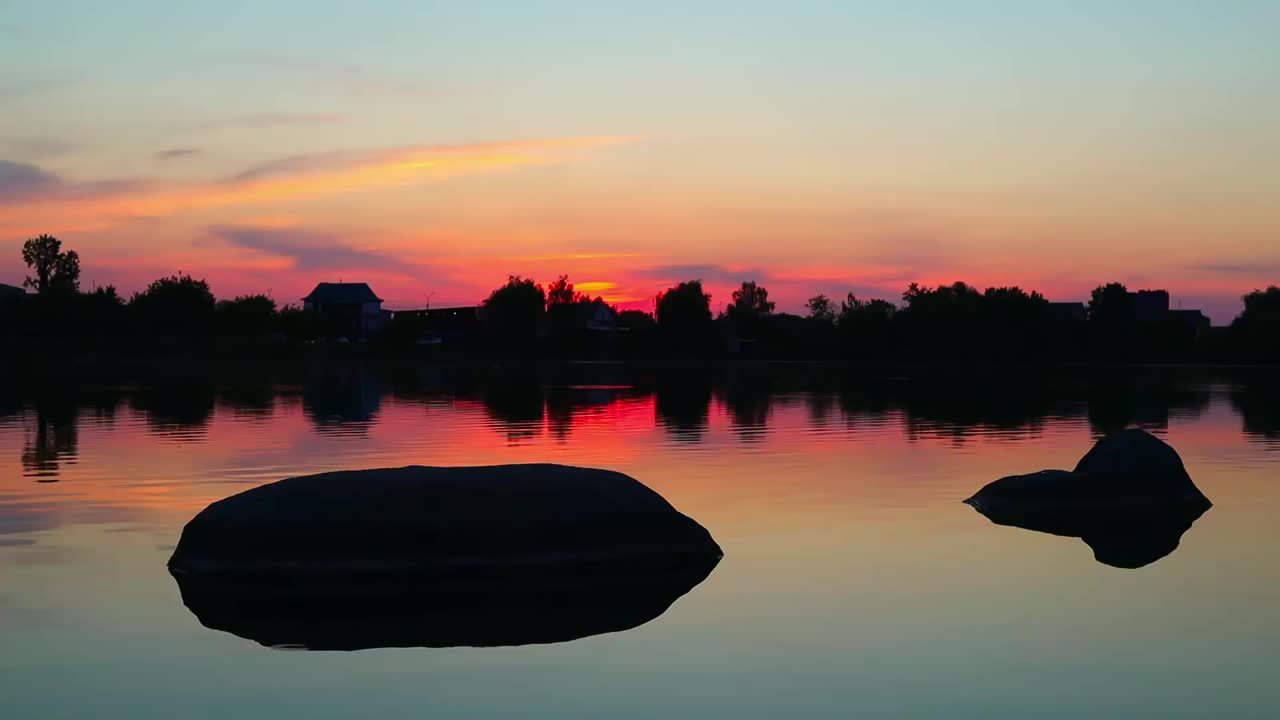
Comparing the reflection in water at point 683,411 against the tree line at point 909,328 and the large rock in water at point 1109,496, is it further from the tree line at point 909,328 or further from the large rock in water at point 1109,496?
the tree line at point 909,328

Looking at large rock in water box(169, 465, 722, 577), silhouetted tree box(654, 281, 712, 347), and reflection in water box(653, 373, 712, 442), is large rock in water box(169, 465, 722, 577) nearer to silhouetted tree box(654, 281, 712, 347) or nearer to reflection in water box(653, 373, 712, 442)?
reflection in water box(653, 373, 712, 442)

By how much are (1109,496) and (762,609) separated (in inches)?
415

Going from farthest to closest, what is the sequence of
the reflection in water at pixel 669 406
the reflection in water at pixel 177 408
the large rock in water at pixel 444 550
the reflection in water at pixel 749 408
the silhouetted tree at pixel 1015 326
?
the silhouetted tree at pixel 1015 326 < the reflection in water at pixel 749 408 < the reflection in water at pixel 669 406 < the reflection in water at pixel 177 408 < the large rock in water at pixel 444 550

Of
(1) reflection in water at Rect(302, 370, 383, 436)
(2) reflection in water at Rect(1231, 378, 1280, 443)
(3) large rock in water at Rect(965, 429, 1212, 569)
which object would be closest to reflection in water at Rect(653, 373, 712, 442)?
(1) reflection in water at Rect(302, 370, 383, 436)

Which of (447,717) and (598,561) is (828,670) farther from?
(598,561)

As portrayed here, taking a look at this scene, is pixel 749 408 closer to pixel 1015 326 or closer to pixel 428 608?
pixel 428 608

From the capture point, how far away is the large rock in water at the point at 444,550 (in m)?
15.1

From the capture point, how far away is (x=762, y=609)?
50.2 feet

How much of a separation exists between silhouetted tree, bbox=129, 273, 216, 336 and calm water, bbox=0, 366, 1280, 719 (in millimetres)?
144288

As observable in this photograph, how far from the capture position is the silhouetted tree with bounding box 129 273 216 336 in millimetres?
173000

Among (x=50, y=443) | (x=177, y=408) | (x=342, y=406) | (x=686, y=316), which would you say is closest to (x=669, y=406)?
(x=342, y=406)

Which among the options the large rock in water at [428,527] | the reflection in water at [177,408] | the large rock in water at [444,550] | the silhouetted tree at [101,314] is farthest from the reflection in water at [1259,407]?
the silhouetted tree at [101,314]

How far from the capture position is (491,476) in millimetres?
17594

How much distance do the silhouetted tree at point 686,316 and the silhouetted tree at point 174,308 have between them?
2605 inches
